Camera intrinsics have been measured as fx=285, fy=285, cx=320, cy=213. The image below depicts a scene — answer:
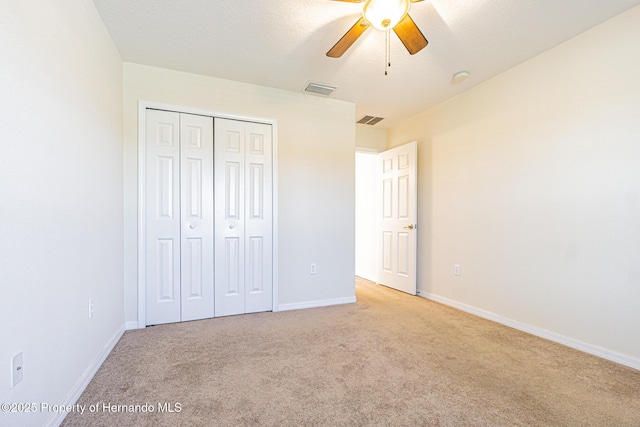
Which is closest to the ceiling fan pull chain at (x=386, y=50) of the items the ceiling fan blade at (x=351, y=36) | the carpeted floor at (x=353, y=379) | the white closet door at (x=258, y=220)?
the ceiling fan blade at (x=351, y=36)

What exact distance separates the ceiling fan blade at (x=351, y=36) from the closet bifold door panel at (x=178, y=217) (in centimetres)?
160

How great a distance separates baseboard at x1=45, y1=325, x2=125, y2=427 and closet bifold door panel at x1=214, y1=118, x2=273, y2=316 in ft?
3.21

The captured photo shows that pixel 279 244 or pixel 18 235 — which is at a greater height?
pixel 18 235

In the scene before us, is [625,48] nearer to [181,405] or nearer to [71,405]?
[181,405]

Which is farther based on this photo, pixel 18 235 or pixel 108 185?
pixel 108 185

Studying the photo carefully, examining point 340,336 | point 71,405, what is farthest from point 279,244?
point 71,405

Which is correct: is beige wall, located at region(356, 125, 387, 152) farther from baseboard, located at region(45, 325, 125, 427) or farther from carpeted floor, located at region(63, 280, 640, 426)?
baseboard, located at region(45, 325, 125, 427)

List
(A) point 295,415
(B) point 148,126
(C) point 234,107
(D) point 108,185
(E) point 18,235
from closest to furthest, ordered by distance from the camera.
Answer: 1. (E) point 18,235
2. (A) point 295,415
3. (D) point 108,185
4. (B) point 148,126
5. (C) point 234,107

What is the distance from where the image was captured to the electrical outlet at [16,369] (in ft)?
3.55

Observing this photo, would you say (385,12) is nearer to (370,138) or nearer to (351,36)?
(351,36)

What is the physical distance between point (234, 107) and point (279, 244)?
1.59 metres

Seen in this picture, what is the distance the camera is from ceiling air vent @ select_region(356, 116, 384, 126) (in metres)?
4.17

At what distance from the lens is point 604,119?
85.9 inches

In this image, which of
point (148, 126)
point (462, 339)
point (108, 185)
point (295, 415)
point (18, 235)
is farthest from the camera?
point (148, 126)
